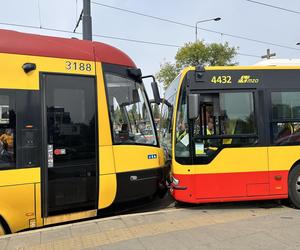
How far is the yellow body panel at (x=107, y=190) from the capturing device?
665 cm

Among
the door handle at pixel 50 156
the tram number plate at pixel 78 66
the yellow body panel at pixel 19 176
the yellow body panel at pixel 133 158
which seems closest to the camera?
the yellow body panel at pixel 19 176

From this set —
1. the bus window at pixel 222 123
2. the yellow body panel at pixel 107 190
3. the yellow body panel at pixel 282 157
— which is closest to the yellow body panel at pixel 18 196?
the yellow body panel at pixel 107 190

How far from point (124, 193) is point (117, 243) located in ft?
5.51

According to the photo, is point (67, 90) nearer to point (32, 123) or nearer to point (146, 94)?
point (32, 123)

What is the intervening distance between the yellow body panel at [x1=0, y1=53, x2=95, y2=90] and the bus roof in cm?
8

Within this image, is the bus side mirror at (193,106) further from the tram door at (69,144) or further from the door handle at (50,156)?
the door handle at (50,156)

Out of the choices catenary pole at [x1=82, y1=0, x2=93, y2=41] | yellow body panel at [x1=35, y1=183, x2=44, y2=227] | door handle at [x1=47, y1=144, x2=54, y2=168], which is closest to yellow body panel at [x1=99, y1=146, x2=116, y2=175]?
door handle at [x1=47, y1=144, x2=54, y2=168]

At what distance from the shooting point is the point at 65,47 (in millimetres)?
6566

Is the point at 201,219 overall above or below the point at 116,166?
below

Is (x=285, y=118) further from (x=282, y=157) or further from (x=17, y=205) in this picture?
(x=17, y=205)

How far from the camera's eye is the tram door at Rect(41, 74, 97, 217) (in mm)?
6227

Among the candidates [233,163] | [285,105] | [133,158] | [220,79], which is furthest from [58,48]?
[285,105]

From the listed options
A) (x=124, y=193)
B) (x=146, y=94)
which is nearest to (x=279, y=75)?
(x=146, y=94)

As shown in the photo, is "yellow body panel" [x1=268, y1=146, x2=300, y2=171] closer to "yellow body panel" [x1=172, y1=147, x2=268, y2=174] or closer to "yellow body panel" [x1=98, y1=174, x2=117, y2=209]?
"yellow body panel" [x1=172, y1=147, x2=268, y2=174]
